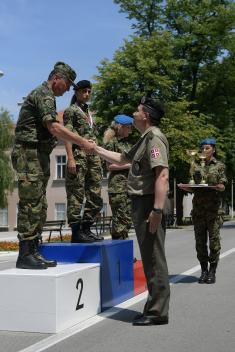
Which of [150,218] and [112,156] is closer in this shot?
[150,218]

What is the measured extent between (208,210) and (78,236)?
7.62 ft

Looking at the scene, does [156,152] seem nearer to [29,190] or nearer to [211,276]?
[29,190]

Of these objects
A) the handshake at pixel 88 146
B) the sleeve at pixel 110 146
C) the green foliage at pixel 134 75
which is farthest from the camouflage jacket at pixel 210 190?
the green foliage at pixel 134 75

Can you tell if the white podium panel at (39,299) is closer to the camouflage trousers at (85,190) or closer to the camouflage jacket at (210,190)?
the camouflage trousers at (85,190)

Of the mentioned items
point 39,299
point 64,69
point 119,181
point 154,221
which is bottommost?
point 39,299

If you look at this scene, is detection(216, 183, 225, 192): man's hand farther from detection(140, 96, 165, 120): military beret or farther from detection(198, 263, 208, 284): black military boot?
detection(140, 96, 165, 120): military beret

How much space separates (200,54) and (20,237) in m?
32.7

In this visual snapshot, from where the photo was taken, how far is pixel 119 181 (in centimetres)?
889

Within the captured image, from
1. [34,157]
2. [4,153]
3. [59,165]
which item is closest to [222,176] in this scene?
[34,157]

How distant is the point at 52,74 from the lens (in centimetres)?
654

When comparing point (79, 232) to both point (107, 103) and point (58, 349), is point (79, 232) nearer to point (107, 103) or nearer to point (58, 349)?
point (58, 349)

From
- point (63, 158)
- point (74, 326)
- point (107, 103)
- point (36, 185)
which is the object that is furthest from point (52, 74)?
point (63, 158)

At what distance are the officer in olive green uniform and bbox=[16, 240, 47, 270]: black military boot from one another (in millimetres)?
3498

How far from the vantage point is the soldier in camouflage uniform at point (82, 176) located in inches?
298
